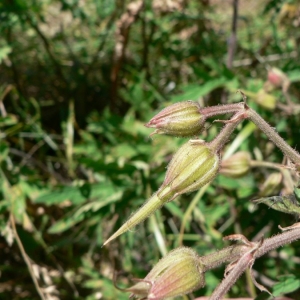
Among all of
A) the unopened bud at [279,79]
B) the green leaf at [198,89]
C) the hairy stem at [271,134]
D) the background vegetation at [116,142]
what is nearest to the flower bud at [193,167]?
the hairy stem at [271,134]

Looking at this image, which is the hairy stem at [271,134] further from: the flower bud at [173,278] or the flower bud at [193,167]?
the flower bud at [173,278]

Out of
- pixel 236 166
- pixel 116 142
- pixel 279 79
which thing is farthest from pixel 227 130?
pixel 116 142

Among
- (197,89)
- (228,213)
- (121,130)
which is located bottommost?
(228,213)

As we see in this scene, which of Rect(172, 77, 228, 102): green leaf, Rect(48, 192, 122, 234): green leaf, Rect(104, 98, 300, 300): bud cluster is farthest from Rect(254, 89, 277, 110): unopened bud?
Rect(104, 98, 300, 300): bud cluster

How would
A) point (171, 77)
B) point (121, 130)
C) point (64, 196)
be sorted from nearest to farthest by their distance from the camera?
point (64, 196) < point (121, 130) < point (171, 77)

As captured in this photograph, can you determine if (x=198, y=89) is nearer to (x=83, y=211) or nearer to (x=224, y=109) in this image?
(x=83, y=211)

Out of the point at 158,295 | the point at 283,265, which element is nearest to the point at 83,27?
the point at 283,265

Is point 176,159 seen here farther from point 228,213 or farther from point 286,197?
point 228,213
